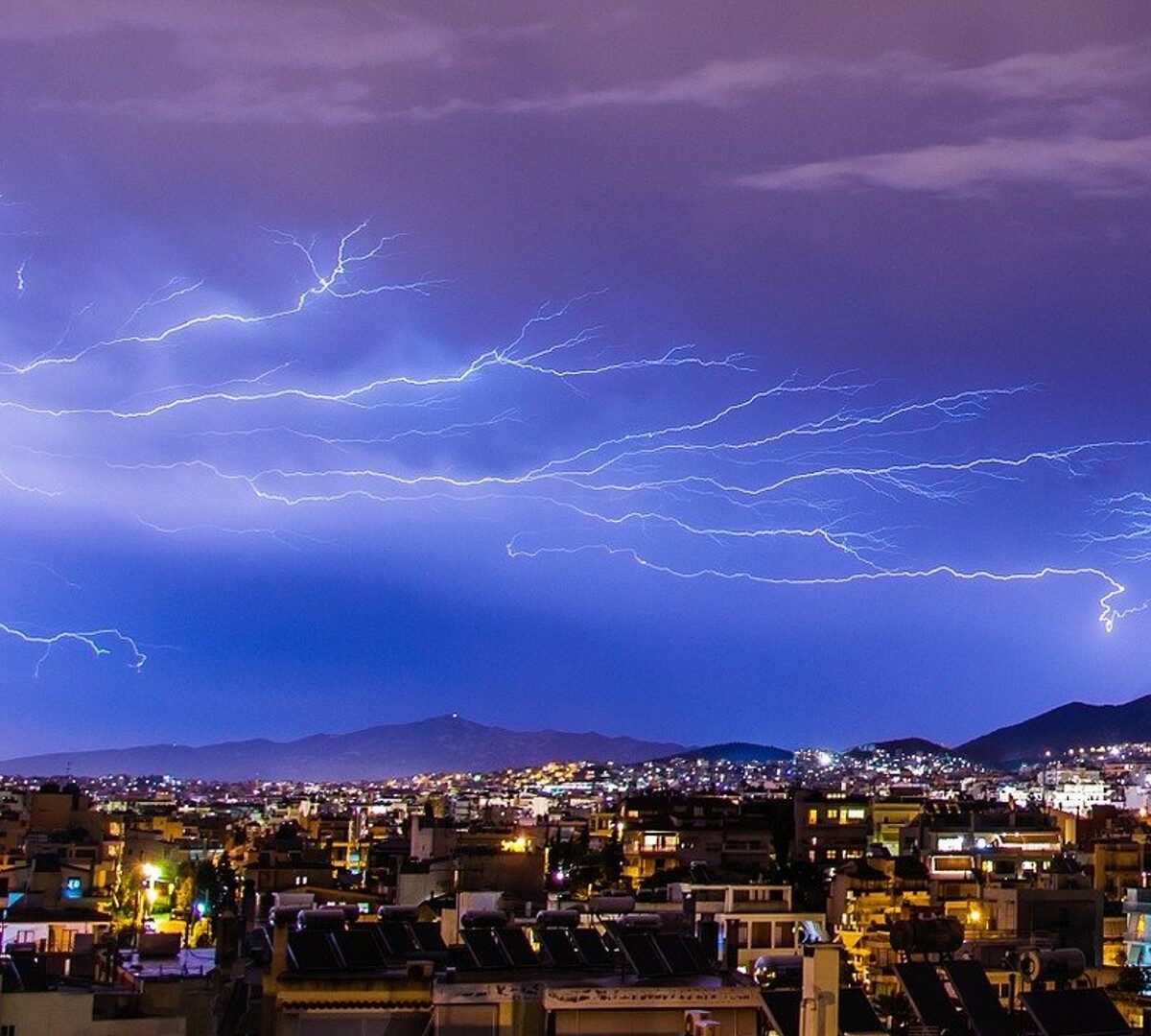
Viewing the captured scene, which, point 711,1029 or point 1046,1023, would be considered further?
point 1046,1023

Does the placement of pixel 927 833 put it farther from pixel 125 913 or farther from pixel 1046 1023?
pixel 1046 1023

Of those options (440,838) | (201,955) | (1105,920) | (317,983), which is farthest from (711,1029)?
(440,838)

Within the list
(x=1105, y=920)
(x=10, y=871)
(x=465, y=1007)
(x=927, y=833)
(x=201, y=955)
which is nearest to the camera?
(x=465, y=1007)

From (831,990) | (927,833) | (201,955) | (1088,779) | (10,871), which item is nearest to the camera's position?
(831,990)

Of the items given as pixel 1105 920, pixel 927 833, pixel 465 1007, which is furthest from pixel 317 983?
pixel 927 833

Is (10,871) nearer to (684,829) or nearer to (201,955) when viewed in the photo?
(201,955)

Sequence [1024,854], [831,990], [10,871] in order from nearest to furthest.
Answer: [831,990]
[10,871]
[1024,854]

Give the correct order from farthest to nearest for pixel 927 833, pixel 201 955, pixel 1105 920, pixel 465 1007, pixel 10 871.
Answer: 1. pixel 927 833
2. pixel 10 871
3. pixel 1105 920
4. pixel 201 955
5. pixel 465 1007

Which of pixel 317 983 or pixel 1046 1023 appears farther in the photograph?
pixel 1046 1023
